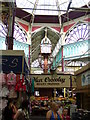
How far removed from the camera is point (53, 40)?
31.0 meters

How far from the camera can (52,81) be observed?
8875 mm

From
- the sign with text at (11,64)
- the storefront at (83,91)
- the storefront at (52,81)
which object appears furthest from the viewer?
the storefront at (52,81)

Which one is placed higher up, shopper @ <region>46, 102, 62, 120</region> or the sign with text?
the sign with text

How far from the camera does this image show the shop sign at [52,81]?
28.8 ft

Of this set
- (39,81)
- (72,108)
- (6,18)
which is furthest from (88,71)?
(39,81)

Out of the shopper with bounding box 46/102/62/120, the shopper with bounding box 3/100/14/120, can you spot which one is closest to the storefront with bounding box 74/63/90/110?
the shopper with bounding box 46/102/62/120

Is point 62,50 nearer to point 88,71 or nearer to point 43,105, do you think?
point 43,105

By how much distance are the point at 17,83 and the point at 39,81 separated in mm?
4389


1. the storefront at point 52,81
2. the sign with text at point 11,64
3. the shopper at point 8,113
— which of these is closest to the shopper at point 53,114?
the shopper at point 8,113

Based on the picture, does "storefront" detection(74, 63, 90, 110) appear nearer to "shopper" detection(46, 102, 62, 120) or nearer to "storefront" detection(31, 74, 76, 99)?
"shopper" detection(46, 102, 62, 120)

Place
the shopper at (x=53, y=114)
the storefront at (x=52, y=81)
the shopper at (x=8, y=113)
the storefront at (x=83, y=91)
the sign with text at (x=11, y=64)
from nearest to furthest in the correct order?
the shopper at (x=53, y=114), the shopper at (x=8, y=113), the sign with text at (x=11, y=64), the storefront at (x=83, y=91), the storefront at (x=52, y=81)

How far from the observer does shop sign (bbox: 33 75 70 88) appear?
28.8ft

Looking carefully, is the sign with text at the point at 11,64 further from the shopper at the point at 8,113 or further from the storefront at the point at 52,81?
the storefront at the point at 52,81

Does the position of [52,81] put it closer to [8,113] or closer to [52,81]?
[52,81]
